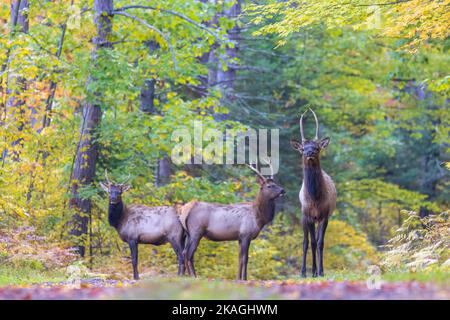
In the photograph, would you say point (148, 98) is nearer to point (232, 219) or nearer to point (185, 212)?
point (185, 212)

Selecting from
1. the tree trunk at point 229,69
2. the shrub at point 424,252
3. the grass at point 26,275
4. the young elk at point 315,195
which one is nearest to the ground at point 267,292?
the shrub at point 424,252

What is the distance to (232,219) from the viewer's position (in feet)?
51.0

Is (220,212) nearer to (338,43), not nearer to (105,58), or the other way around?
(105,58)

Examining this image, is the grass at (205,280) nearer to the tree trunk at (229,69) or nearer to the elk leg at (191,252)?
the elk leg at (191,252)

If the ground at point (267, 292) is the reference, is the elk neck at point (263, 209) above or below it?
above

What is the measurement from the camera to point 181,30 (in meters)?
19.7

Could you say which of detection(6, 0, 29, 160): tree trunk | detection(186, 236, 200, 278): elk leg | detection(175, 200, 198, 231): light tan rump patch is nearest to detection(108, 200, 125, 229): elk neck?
detection(175, 200, 198, 231): light tan rump patch

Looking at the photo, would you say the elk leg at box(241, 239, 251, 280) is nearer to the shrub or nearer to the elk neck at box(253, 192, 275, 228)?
the elk neck at box(253, 192, 275, 228)

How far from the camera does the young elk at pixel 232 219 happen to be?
608 inches

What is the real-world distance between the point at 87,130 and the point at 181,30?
3362 millimetres

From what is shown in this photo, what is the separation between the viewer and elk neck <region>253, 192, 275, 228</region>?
15461 millimetres

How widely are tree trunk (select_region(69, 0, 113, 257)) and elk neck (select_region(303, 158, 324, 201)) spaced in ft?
19.3

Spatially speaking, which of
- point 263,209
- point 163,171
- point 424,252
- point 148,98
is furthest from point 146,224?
point 163,171

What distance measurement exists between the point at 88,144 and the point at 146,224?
3.54 m
